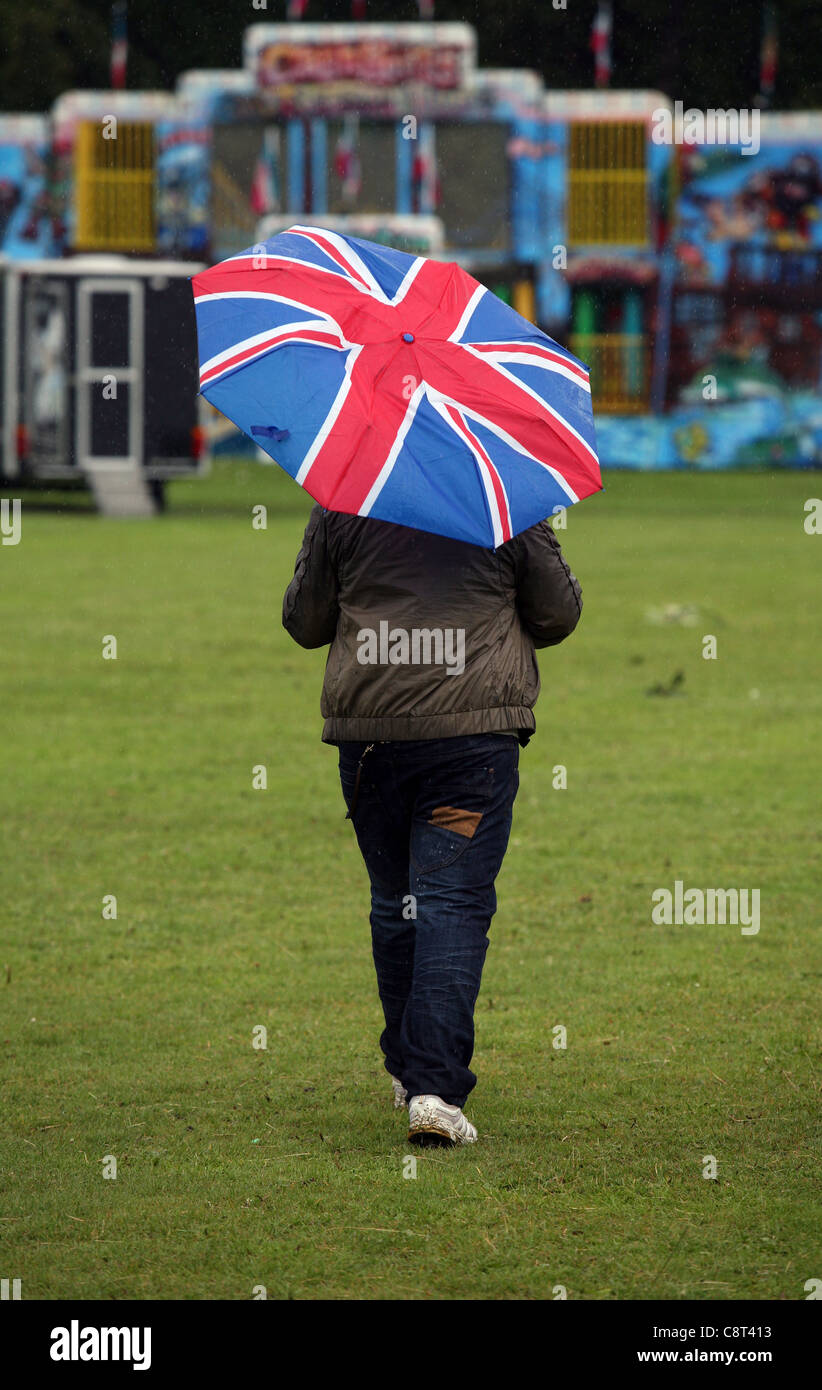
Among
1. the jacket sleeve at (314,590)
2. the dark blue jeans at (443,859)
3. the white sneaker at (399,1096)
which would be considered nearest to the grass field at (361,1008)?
the white sneaker at (399,1096)

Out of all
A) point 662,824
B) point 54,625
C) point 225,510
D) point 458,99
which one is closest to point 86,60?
point 458,99

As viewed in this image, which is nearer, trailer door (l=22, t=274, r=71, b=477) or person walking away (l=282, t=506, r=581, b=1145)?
person walking away (l=282, t=506, r=581, b=1145)

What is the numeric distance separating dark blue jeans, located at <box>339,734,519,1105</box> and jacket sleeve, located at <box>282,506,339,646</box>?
309mm

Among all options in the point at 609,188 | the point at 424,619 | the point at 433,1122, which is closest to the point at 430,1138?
the point at 433,1122

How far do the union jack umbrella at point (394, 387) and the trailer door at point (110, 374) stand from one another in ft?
82.5

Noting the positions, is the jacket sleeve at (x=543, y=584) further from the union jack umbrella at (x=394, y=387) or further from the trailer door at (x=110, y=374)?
the trailer door at (x=110, y=374)

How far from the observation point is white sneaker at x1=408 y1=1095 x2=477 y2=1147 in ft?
15.7

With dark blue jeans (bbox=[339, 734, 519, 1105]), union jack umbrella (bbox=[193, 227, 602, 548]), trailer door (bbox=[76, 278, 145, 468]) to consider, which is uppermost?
trailer door (bbox=[76, 278, 145, 468])

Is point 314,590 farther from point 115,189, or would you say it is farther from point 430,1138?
point 115,189

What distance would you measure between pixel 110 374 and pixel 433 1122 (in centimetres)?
2618

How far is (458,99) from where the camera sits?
43844mm

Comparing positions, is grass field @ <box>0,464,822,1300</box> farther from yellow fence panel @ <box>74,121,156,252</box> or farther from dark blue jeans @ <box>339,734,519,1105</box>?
yellow fence panel @ <box>74,121,156,252</box>

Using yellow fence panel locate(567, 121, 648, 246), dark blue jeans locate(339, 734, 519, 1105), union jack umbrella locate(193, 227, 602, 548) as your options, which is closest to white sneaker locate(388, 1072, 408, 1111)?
dark blue jeans locate(339, 734, 519, 1105)

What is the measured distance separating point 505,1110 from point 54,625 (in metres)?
11.8
